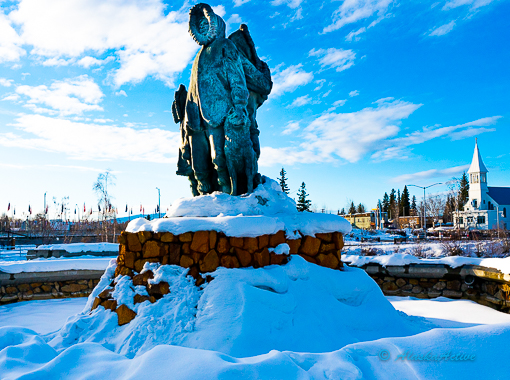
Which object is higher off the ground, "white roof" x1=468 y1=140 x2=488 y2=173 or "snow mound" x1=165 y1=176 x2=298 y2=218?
"white roof" x1=468 y1=140 x2=488 y2=173

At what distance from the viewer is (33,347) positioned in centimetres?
271

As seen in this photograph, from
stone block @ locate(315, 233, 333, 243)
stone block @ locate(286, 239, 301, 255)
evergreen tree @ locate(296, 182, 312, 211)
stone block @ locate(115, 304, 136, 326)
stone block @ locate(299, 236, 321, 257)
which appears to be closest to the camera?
stone block @ locate(115, 304, 136, 326)

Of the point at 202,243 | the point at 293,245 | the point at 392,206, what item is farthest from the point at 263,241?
the point at 392,206

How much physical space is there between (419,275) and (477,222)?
49416 millimetres

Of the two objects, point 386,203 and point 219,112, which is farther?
point 386,203

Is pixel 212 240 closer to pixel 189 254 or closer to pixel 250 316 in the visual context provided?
pixel 189 254

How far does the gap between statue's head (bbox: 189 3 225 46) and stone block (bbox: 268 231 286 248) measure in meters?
3.43

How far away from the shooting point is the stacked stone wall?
3.86m

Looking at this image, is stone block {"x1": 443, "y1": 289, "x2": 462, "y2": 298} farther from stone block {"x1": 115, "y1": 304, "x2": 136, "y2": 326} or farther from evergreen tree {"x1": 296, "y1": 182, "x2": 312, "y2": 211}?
evergreen tree {"x1": 296, "y1": 182, "x2": 312, "y2": 211}

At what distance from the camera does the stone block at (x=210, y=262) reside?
386 centimetres

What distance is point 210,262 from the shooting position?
3.87 metres

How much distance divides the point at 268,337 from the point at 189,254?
4.53 ft

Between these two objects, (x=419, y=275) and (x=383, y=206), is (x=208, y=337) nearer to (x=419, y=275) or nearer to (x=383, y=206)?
(x=419, y=275)

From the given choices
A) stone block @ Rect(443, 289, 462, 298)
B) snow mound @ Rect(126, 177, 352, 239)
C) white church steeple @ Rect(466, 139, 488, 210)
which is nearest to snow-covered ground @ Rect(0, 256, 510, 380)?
snow mound @ Rect(126, 177, 352, 239)
